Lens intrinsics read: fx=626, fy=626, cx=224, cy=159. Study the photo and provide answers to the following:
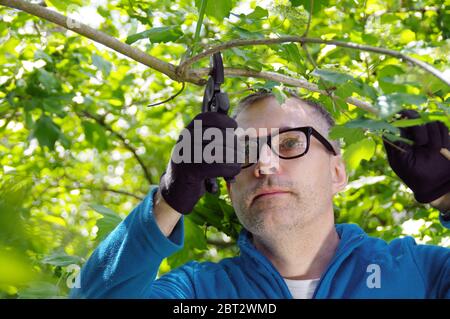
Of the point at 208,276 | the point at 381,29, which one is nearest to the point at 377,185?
the point at 381,29

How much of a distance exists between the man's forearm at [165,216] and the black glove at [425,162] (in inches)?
26.6

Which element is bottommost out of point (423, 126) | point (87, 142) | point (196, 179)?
point (196, 179)

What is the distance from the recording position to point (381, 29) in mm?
2812

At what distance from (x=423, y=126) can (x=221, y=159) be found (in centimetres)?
56

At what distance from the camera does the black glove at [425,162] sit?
171 cm

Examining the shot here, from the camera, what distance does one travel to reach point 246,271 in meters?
2.16

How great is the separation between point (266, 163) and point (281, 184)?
0.09m

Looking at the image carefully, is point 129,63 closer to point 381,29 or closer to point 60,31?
point 60,31

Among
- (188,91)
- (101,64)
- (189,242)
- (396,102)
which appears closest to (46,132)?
(101,64)

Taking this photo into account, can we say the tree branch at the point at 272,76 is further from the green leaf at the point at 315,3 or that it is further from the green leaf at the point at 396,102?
the green leaf at the point at 396,102

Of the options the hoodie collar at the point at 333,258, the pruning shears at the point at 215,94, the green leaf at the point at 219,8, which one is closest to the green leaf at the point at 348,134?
the pruning shears at the point at 215,94

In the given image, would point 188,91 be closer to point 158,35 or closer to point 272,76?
point 158,35

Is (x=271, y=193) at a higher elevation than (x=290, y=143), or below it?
below
